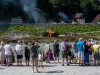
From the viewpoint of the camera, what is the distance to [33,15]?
105 meters

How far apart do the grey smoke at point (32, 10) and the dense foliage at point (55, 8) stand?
3.51ft

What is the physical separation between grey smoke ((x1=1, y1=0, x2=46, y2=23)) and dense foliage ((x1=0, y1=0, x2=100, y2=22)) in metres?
1.07

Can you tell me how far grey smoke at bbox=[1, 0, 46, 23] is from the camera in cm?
10419

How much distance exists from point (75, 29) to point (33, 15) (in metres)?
26.4

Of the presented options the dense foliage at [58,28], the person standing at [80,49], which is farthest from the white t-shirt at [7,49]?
the dense foliage at [58,28]

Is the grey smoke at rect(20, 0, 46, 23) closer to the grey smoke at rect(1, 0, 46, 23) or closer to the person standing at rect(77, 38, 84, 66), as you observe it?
the grey smoke at rect(1, 0, 46, 23)

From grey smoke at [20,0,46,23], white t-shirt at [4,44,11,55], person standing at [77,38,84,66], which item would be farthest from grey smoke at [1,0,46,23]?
person standing at [77,38,84,66]

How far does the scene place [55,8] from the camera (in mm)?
113062

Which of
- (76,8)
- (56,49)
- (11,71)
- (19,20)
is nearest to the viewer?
(11,71)

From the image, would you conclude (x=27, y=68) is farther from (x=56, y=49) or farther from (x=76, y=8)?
(x=76, y=8)

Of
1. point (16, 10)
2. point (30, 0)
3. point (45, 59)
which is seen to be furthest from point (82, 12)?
point (45, 59)

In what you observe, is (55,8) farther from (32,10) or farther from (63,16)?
(32,10)

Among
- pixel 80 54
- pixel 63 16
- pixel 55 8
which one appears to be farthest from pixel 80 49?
pixel 63 16

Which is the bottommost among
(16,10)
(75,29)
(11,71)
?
(11,71)
